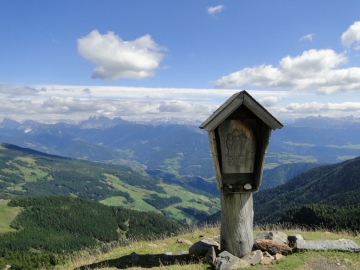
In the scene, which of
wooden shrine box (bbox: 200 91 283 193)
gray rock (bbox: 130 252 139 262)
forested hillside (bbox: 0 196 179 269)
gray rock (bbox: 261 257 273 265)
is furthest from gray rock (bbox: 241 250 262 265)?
forested hillside (bbox: 0 196 179 269)

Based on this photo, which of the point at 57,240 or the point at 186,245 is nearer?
the point at 186,245

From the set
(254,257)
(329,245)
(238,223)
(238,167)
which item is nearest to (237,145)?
(238,167)

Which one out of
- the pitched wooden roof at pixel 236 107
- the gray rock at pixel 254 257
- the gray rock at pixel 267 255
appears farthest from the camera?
the gray rock at pixel 267 255

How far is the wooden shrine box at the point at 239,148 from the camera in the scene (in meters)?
9.59

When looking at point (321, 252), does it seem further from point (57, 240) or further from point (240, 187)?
point (57, 240)

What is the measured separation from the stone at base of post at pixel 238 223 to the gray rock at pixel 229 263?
752mm

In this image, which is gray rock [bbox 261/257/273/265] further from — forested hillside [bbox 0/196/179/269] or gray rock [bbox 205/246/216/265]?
forested hillside [bbox 0/196/179/269]

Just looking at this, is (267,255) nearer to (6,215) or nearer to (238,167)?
(238,167)

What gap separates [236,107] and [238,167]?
7.58 ft

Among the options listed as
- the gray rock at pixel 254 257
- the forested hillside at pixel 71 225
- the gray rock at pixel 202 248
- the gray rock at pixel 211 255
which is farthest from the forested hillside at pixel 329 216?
the gray rock at pixel 211 255

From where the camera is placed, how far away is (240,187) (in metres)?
9.84

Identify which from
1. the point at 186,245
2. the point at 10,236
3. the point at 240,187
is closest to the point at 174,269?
the point at 240,187

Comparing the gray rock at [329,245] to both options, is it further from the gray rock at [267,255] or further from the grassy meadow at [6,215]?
the grassy meadow at [6,215]

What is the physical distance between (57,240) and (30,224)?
24.4 m
